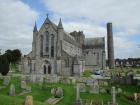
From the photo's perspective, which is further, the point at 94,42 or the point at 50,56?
the point at 94,42

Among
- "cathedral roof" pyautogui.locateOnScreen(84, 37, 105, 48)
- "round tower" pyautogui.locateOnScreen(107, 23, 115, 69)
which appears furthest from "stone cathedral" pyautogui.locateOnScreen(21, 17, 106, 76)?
"round tower" pyautogui.locateOnScreen(107, 23, 115, 69)

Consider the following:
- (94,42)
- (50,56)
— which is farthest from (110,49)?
(50,56)

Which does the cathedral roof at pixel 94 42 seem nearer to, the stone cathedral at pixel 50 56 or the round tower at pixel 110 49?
the round tower at pixel 110 49

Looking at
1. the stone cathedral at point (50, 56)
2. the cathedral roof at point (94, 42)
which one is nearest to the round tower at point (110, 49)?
the cathedral roof at point (94, 42)

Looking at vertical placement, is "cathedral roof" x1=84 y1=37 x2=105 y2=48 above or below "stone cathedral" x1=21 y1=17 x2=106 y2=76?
above

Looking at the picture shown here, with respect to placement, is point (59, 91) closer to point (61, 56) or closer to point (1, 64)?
point (1, 64)

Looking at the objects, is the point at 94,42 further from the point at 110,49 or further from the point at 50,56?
the point at 50,56

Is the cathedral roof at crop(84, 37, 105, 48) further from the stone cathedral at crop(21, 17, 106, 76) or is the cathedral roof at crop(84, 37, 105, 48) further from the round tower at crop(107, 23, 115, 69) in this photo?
the stone cathedral at crop(21, 17, 106, 76)

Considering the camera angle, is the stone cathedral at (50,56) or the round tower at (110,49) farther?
the round tower at (110,49)

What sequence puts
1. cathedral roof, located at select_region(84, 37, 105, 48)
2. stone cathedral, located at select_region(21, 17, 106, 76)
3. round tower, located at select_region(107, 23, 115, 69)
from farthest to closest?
round tower, located at select_region(107, 23, 115, 69) < cathedral roof, located at select_region(84, 37, 105, 48) < stone cathedral, located at select_region(21, 17, 106, 76)

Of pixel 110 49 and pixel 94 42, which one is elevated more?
pixel 94 42

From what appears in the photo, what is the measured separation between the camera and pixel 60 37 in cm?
6675

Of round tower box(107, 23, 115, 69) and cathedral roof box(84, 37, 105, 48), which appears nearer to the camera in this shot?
cathedral roof box(84, 37, 105, 48)

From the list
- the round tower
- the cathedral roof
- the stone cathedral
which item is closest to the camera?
the stone cathedral
